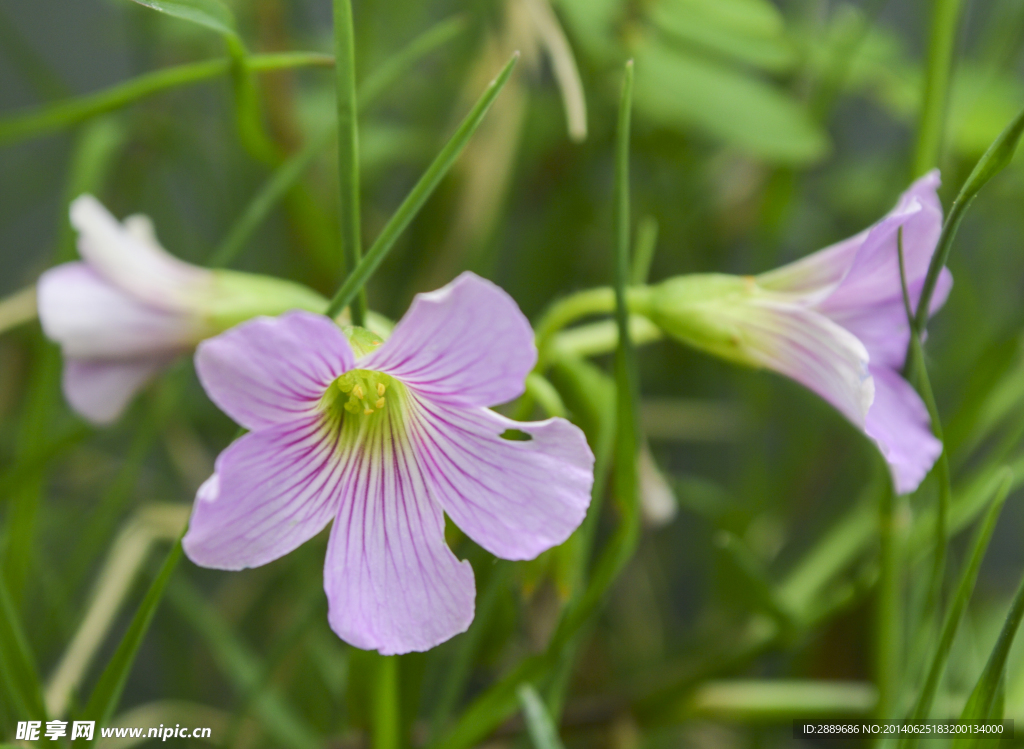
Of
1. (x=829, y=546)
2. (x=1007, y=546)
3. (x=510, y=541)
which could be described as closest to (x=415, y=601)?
(x=510, y=541)

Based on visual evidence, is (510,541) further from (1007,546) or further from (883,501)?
(1007,546)

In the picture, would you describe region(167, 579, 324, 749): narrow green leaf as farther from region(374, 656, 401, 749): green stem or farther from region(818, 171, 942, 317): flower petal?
region(818, 171, 942, 317): flower petal

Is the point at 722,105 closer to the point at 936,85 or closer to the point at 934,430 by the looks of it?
the point at 936,85

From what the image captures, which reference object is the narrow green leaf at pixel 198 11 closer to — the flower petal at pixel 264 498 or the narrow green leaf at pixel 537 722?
the flower petal at pixel 264 498

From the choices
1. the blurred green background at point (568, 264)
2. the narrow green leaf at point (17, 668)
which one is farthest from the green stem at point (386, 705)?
the narrow green leaf at point (17, 668)

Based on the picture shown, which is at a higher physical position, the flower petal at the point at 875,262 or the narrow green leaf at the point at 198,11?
the narrow green leaf at the point at 198,11

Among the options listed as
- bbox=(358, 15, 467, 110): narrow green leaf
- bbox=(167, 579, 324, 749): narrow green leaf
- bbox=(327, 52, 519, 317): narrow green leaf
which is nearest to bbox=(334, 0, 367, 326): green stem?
bbox=(327, 52, 519, 317): narrow green leaf

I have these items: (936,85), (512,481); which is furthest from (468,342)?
(936,85)
